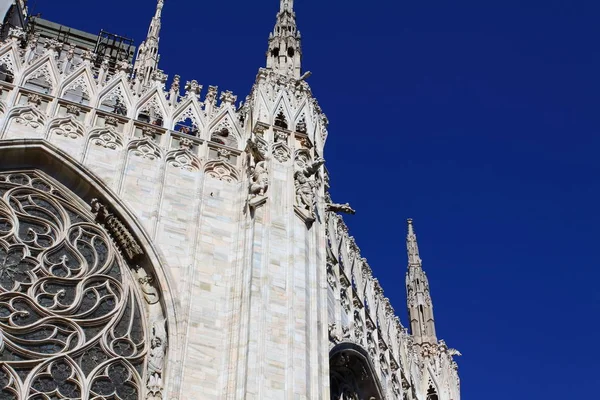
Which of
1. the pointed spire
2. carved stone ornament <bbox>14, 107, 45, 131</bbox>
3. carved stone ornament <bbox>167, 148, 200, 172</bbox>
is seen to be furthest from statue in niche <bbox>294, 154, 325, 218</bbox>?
the pointed spire

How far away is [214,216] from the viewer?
50.6 feet

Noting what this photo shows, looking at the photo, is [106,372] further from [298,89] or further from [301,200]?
[298,89]

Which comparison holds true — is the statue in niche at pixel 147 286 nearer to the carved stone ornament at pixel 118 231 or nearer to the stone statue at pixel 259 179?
the carved stone ornament at pixel 118 231

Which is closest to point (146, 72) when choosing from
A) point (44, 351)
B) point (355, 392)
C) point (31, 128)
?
point (31, 128)

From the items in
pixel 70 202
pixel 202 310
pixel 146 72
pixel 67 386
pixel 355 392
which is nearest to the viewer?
pixel 67 386

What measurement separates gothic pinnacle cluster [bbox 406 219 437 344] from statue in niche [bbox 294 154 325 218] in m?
7.47

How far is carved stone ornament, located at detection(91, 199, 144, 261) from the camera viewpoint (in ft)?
47.7

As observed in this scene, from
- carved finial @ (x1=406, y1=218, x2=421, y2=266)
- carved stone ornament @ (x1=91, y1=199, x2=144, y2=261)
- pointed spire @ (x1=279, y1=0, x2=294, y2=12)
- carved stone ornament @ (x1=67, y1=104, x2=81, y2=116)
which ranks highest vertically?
pointed spire @ (x1=279, y1=0, x2=294, y2=12)

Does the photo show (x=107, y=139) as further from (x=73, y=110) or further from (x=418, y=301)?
(x=418, y=301)

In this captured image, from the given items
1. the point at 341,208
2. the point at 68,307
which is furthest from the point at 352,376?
the point at 68,307

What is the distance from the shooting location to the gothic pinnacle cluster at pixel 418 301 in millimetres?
22562

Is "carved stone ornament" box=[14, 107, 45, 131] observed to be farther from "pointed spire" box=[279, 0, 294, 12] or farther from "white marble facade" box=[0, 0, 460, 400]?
"pointed spire" box=[279, 0, 294, 12]

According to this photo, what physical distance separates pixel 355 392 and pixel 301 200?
3933mm

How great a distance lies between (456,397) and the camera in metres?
21.0
